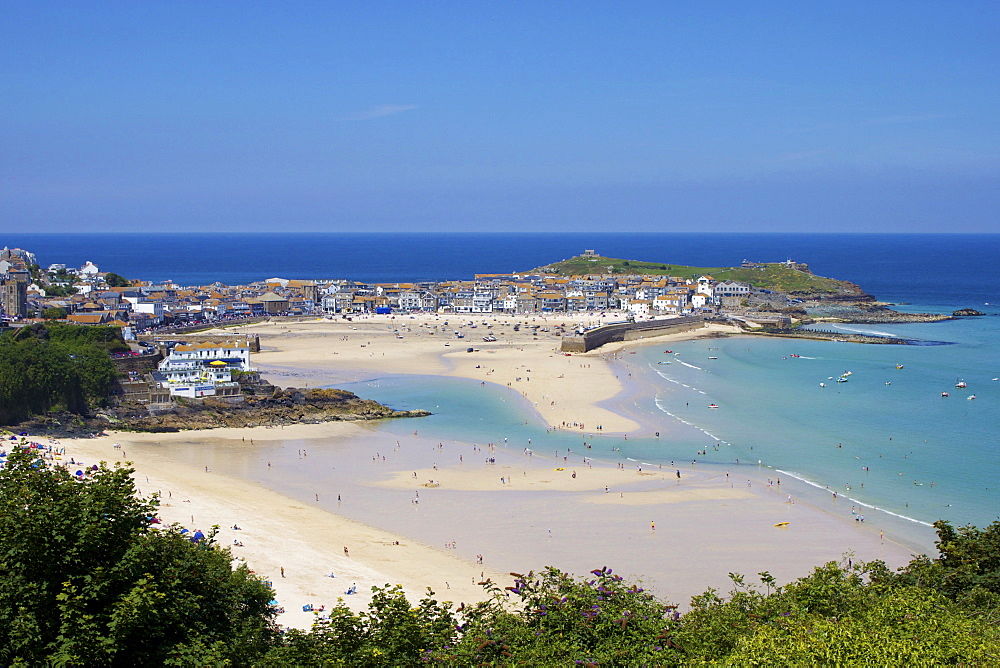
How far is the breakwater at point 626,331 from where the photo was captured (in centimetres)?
5325

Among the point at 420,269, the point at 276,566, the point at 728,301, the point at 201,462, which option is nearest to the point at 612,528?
the point at 276,566

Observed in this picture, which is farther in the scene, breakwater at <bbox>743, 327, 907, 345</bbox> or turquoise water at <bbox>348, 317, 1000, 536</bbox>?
breakwater at <bbox>743, 327, 907, 345</bbox>

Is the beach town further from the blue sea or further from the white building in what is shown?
the blue sea

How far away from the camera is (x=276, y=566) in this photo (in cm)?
1758

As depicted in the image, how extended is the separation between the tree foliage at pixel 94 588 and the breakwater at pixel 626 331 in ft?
142

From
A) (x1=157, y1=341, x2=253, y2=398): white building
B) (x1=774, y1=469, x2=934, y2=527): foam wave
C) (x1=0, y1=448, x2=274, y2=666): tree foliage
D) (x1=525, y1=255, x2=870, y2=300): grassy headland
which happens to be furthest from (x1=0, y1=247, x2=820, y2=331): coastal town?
(x1=0, y1=448, x2=274, y2=666): tree foliage

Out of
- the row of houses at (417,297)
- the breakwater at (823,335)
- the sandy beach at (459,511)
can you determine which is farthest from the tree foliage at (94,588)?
the row of houses at (417,297)

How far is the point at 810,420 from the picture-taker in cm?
3200

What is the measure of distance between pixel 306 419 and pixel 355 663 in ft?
80.8

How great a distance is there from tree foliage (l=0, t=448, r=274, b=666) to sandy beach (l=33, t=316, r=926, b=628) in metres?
5.05

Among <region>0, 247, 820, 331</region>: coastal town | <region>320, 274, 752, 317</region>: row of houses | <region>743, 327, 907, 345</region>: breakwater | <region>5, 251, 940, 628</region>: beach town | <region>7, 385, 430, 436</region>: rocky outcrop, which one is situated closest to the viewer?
<region>5, 251, 940, 628</region>: beach town

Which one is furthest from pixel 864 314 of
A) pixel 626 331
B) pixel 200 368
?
pixel 200 368

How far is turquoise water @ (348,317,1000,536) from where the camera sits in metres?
23.9

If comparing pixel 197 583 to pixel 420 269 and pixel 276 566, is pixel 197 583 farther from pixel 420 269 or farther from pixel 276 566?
pixel 420 269
